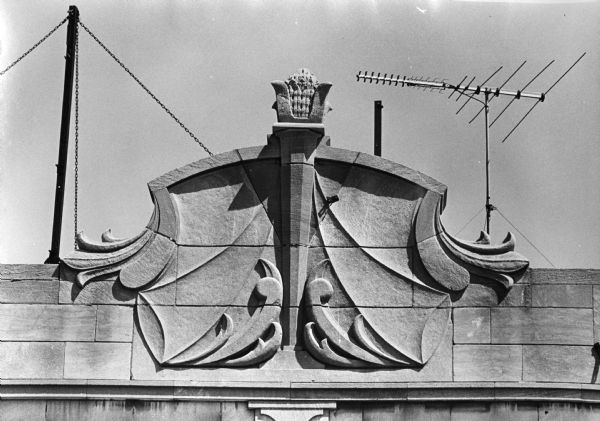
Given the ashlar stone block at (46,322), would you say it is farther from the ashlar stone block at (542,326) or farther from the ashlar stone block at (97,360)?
the ashlar stone block at (542,326)

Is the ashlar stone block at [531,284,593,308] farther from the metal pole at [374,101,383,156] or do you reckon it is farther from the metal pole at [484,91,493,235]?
the metal pole at [374,101,383,156]

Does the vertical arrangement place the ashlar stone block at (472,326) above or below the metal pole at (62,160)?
below

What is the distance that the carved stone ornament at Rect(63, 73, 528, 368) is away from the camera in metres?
14.9

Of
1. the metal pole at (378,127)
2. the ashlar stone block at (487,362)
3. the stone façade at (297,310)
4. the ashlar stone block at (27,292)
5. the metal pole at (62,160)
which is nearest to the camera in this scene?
the stone façade at (297,310)

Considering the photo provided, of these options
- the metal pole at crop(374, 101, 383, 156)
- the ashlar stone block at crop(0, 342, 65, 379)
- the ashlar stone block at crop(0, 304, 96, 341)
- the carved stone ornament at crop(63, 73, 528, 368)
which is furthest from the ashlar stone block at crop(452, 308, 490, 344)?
the metal pole at crop(374, 101, 383, 156)

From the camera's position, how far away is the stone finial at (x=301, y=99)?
601 inches

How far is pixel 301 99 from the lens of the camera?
50.3 ft

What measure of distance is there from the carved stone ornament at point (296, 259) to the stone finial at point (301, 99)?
2 cm

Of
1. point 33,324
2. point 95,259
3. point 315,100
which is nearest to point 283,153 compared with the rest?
point 315,100

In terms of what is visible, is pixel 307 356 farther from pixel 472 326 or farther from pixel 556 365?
pixel 556 365

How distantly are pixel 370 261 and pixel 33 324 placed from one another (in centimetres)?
438

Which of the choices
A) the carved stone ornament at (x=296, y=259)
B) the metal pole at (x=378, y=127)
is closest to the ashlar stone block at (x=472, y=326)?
the carved stone ornament at (x=296, y=259)

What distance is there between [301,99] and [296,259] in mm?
2099

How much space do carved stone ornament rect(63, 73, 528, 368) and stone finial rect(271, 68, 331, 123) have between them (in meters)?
0.02
